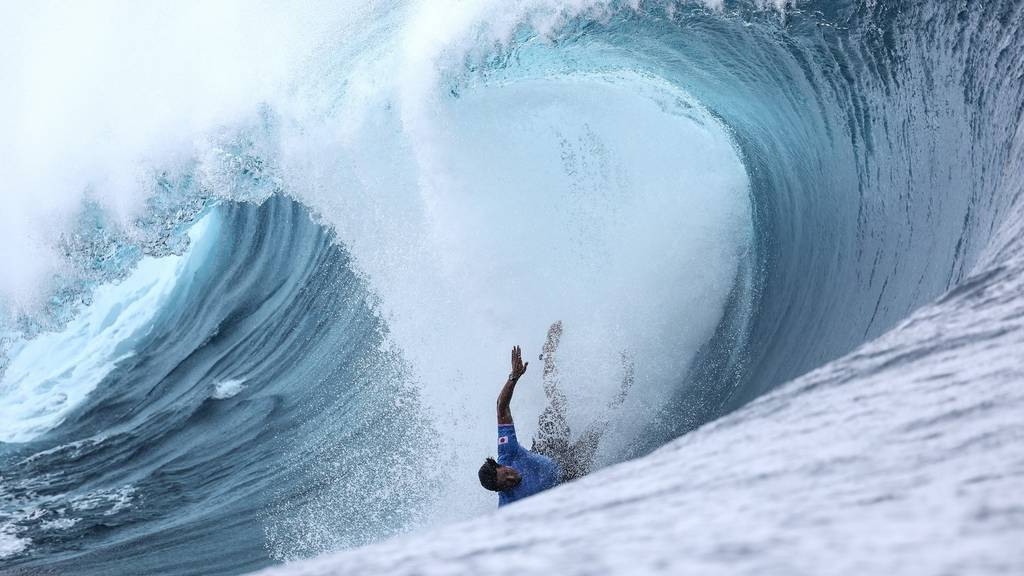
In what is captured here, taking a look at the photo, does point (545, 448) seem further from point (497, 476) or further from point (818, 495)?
point (818, 495)

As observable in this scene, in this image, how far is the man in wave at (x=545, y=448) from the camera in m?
3.39

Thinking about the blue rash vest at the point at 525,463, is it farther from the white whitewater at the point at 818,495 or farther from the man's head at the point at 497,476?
the white whitewater at the point at 818,495

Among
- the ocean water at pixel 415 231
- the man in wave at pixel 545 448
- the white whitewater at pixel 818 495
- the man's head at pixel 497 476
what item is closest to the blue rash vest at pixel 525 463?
the man in wave at pixel 545 448

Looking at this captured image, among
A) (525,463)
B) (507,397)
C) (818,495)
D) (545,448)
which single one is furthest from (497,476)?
(818,495)

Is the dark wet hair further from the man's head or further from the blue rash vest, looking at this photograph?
the blue rash vest

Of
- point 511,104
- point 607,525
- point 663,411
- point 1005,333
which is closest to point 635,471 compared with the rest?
point 607,525

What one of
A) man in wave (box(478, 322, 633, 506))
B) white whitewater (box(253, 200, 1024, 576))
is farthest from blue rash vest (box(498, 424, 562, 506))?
white whitewater (box(253, 200, 1024, 576))

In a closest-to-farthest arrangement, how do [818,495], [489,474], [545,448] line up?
[818,495]
[489,474]
[545,448]

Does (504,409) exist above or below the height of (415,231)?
below

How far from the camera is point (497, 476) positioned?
3.35 m

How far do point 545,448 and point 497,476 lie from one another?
1310mm

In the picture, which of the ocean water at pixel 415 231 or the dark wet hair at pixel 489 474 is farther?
the ocean water at pixel 415 231

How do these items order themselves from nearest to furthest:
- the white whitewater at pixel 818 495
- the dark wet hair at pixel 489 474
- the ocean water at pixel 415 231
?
the white whitewater at pixel 818 495 < the dark wet hair at pixel 489 474 < the ocean water at pixel 415 231

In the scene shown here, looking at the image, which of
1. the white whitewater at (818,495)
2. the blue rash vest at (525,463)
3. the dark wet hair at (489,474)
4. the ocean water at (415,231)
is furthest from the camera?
the ocean water at (415,231)
